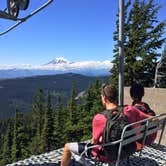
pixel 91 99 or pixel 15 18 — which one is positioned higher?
pixel 15 18

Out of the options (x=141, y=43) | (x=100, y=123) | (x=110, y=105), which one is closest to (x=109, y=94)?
(x=110, y=105)

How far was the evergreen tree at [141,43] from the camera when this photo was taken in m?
17.2

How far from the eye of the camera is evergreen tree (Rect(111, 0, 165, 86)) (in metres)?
17.2

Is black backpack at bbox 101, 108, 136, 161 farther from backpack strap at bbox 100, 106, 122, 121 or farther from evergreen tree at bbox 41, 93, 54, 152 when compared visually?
evergreen tree at bbox 41, 93, 54, 152

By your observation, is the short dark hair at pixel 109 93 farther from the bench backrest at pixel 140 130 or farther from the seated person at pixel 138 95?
the seated person at pixel 138 95

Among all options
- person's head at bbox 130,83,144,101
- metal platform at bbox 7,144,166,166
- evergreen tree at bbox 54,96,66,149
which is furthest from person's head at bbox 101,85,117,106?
evergreen tree at bbox 54,96,66,149

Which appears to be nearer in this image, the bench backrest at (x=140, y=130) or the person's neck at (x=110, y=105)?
the bench backrest at (x=140, y=130)

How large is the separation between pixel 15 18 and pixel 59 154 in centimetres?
237

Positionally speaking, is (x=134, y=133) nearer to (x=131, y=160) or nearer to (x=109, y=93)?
(x=109, y=93)

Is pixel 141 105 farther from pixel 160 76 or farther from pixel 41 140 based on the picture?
pixel 41 140

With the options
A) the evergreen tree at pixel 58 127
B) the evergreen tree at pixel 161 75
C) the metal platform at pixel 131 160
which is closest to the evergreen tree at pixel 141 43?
the evergreen tree at pixel 161 75

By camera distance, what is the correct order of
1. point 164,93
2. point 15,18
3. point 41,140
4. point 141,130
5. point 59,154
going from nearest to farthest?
point 141,130 → point 15,18 → point 59,154 → point 164,93 → point 41,140

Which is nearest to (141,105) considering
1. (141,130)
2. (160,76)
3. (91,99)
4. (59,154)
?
(141,130)

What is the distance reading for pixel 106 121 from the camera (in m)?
3.35
